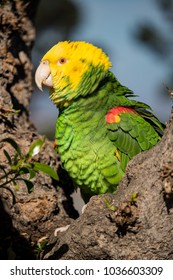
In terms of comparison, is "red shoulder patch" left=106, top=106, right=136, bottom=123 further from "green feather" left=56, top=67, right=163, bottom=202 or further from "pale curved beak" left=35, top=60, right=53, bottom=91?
"pale curved beak" left=35, top=60, right=53, bottom=91

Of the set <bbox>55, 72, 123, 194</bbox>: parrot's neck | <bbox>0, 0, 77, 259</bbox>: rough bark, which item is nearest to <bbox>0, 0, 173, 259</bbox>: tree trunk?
<bbox>0, 0, 77, 259</bbox>: rough bark

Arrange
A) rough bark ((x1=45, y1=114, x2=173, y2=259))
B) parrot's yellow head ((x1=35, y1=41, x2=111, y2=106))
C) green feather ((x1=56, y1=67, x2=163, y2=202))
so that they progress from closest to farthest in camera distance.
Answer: rough bark ((x1=45, y1=114, x2=173, y2=259)) → green feather ((x1=56, y1=67, x2=163, y2=202)) → parrot's yellow head ((x1=35, y1=41, x2=111, y2=106))

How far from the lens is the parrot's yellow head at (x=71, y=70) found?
4.01 m

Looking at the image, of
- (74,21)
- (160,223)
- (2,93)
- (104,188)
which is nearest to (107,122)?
(104,188)

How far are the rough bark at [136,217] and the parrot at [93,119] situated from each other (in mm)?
589

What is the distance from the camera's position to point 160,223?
2.93m

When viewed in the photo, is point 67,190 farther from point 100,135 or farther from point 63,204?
point 100,135

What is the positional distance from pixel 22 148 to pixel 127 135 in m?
0.75

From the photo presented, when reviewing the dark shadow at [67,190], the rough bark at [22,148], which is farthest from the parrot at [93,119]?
the rough bark at [22,148]

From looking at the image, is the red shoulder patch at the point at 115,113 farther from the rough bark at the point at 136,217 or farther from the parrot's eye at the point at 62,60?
the rough bark at the point at 136,217

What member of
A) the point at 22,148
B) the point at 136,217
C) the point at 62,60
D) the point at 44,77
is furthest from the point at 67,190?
the point at 136,217

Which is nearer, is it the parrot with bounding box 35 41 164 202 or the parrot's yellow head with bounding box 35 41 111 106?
the parrot with bounding box 35 41 164 202

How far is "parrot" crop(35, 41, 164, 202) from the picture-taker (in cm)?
382

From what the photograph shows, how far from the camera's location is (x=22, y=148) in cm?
392
